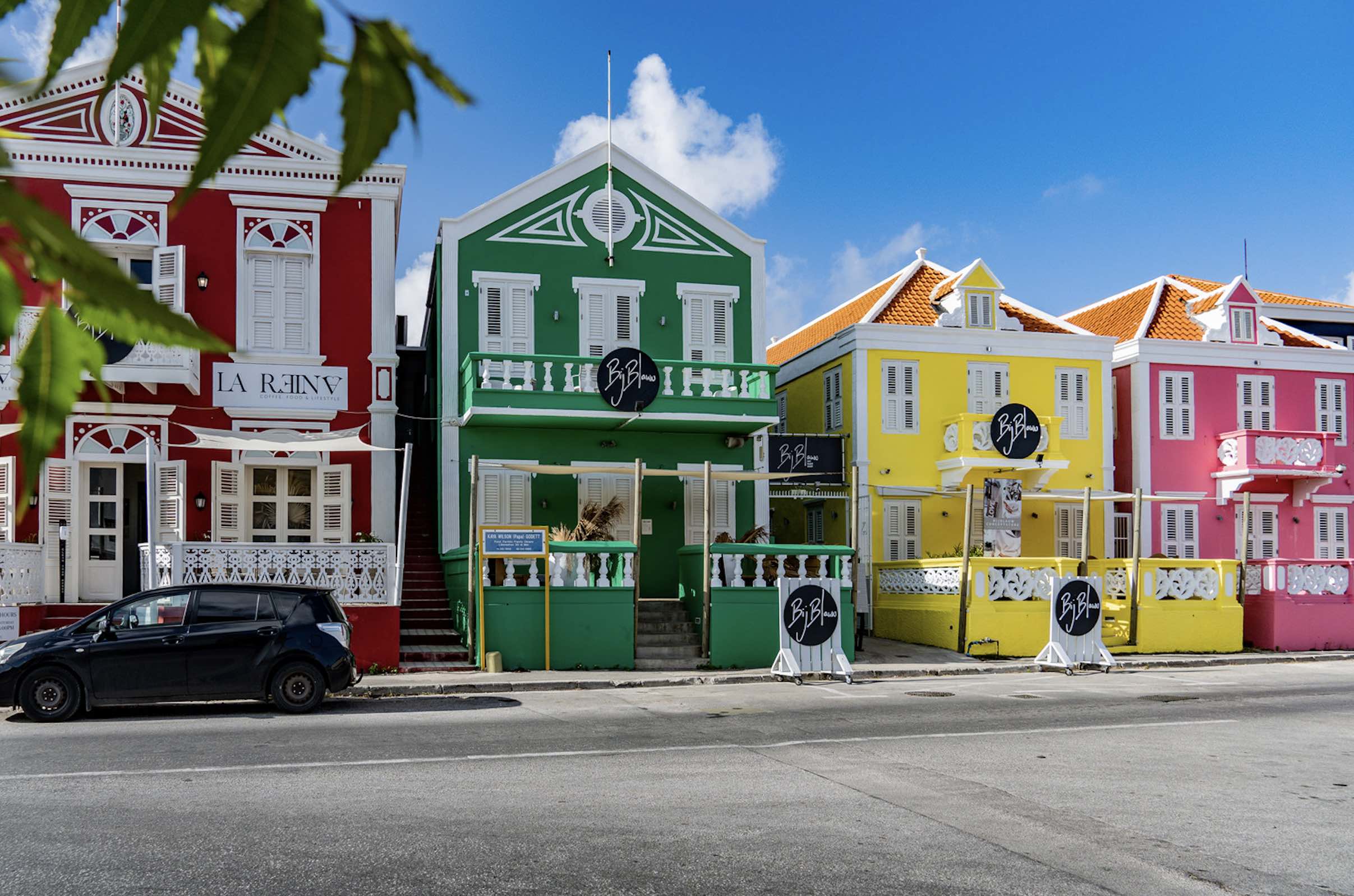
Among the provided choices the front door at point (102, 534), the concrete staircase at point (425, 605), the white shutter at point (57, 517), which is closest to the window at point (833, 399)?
the concrete staircase at point (425, 605)

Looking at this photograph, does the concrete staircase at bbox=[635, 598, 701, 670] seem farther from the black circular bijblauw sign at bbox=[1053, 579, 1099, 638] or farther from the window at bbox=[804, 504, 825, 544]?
the window at bbox=[804, 504, 825, 544]

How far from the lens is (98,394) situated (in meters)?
1.03

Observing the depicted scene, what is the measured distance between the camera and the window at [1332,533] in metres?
31.3

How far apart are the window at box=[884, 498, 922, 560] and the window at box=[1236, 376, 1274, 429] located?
8.95 m

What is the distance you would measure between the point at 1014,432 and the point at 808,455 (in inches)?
178

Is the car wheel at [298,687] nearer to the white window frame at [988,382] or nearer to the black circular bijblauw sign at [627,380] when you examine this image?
the black circular bijblauw sign at [627,380]

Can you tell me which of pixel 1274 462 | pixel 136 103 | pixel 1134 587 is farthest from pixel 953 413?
pixel 136 103

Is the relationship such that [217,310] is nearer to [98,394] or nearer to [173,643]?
[173,643]

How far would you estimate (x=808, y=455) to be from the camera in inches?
1113

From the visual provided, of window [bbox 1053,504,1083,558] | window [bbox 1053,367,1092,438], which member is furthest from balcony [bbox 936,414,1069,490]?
window [bbox 1053,504,1083,558]

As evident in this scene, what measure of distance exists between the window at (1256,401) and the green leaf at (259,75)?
3320cm

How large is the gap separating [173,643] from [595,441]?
11554 millimetres

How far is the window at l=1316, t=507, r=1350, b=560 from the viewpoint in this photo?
31.3 meters

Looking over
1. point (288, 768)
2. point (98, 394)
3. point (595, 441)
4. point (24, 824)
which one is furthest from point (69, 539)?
point (98, 394)
